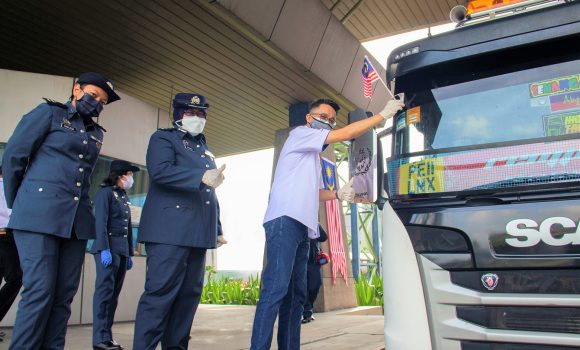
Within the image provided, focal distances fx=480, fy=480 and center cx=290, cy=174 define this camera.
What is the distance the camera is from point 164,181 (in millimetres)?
3000

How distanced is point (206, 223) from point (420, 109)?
61.1 inches

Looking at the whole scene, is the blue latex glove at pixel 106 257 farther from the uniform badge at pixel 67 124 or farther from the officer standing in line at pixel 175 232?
the uniform badge at pixel 67 124

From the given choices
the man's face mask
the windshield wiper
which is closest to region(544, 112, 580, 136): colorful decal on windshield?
the windshield wiper

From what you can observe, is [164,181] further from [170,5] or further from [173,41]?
[173,41]

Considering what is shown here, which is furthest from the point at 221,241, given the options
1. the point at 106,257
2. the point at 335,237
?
the point at 335,237

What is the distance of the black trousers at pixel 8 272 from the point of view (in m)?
4.30

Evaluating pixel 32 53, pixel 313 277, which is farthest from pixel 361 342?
pixel 32 53

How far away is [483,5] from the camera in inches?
122

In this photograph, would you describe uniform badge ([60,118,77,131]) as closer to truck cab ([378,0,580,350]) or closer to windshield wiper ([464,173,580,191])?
truck cab ([378,0,580,350])

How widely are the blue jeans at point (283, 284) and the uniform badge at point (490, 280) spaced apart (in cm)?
121

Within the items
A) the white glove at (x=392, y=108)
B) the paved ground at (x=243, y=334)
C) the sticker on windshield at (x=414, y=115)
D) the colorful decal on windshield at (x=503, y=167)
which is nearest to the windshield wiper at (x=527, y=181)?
the colorful decal on windshield at (x=503, y=167)

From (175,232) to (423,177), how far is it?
60.1 inches

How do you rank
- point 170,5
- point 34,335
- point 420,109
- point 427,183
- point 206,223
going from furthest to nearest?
point 170,5 → point 206,223 → point 420,109 → point 427,183 → point 34,335

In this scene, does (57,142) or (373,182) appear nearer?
(57,142)
